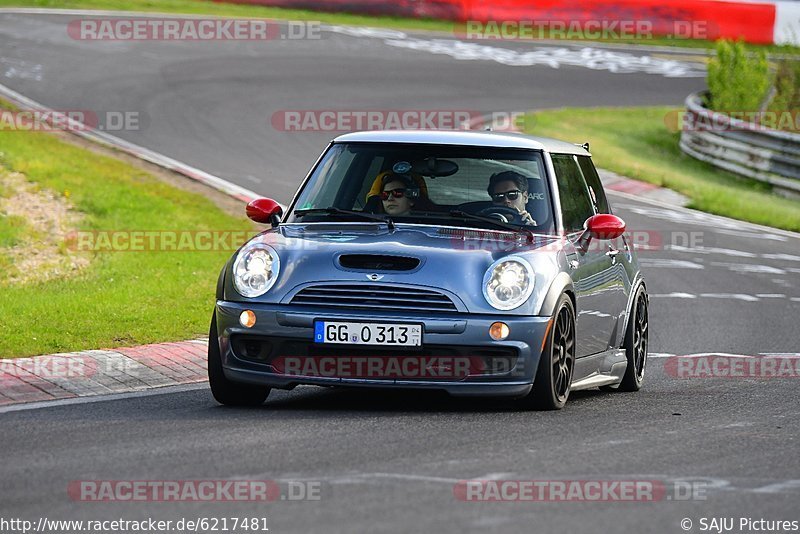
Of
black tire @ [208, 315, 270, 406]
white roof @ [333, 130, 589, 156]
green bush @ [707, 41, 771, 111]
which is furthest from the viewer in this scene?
green bush @ [707, 41, 771, 111]

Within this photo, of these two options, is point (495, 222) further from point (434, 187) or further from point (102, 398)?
point (102, 398)

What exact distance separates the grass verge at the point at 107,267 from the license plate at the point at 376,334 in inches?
104

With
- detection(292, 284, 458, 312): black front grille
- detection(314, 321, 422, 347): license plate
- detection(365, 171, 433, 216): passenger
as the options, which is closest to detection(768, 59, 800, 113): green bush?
detection(365, 171, 433, 216): passenger

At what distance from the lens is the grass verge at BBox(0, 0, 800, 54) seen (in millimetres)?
32188

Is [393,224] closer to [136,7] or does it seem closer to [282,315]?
[282,315]

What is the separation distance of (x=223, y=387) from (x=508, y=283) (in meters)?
1.64

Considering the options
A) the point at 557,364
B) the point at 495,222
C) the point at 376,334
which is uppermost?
the point at 495,222

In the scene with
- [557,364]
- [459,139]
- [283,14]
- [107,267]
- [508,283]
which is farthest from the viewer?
[283,14]

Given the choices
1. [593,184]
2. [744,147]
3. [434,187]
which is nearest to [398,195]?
[434,187]

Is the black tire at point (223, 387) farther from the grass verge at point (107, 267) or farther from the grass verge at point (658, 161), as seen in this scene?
the grass verge at point (658, 161)

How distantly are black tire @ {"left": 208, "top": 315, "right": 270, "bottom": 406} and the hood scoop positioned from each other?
834 mm

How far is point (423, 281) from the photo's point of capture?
775 cm

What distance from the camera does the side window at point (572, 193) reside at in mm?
8977

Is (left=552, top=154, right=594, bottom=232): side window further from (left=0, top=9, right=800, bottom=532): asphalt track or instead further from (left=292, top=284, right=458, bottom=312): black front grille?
(left=292, top=284, right=458, bottom=312): black front grille
